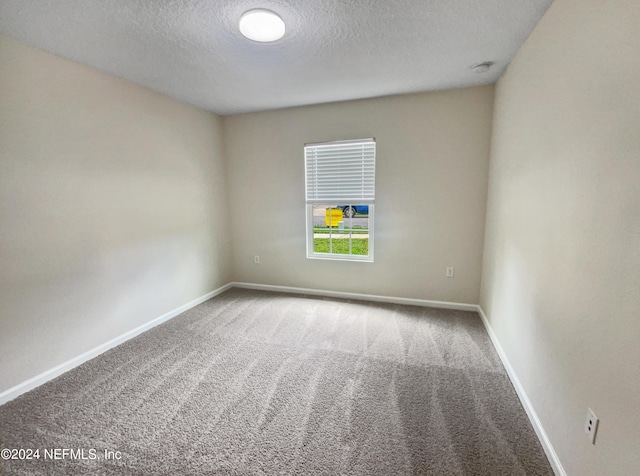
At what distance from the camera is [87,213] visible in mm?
2256

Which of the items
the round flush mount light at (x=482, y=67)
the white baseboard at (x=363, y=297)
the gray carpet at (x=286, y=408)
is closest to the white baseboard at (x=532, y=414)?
the gray carpet at (x=286, y=408)

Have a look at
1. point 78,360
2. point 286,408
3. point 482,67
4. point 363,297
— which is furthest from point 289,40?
point 78,360

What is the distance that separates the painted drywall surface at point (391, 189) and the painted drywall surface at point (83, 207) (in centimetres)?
82

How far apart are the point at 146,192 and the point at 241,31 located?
5.98 feet

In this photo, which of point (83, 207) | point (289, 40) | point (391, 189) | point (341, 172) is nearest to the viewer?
point (289, 40)

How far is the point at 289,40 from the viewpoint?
6.15ft

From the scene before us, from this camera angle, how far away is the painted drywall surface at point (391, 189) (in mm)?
2947

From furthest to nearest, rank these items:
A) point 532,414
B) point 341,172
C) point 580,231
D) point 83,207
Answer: point 341,172 < point 83,207 < point 532,414 < point 580,231

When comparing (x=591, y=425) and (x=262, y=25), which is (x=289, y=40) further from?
(x=591, y=425)

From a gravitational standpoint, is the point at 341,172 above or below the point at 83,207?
above

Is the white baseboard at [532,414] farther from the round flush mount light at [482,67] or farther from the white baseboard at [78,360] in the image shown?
the white baseboard at [78,360]

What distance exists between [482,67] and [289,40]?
65.0 inches

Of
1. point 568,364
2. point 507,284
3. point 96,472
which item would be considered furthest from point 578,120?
point 96,472

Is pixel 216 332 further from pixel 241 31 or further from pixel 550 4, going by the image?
pixel 550 4
